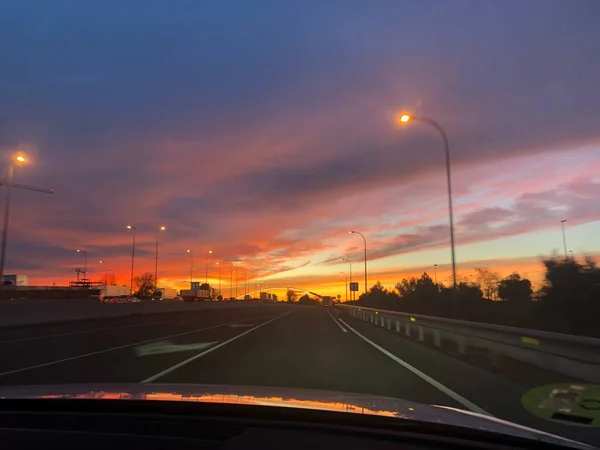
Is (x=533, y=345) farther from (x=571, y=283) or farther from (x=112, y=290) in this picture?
(x=112, y=290)

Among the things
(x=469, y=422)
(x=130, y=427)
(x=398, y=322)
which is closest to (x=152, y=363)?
(x=130, y=427)

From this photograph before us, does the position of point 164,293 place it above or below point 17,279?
below

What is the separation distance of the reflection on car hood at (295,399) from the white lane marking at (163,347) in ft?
36.1

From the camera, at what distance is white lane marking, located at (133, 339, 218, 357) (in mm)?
16516

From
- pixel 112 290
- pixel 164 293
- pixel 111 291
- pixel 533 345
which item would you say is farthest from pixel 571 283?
pixel 164 293

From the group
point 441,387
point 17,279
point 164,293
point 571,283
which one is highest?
point 17,279

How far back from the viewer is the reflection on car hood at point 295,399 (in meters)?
3.61

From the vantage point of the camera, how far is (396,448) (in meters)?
3.28

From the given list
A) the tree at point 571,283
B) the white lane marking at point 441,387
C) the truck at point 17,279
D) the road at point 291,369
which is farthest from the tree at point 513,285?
the truck at point 17,279

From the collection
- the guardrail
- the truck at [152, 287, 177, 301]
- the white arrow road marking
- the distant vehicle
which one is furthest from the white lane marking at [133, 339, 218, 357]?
the truck at [152, 287, 177, 301]

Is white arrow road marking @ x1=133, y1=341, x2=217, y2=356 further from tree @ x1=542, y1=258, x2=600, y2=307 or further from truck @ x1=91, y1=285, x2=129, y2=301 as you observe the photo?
truck @ x1=91, y1=285, x2=129, y2=301

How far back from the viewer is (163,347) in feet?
59.9

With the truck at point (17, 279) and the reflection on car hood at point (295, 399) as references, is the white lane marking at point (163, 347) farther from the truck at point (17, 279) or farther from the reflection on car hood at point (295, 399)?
the truck at point (17, 279)

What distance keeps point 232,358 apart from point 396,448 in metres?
12.0
